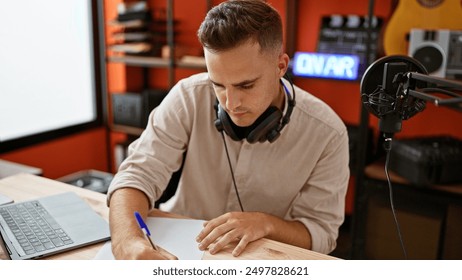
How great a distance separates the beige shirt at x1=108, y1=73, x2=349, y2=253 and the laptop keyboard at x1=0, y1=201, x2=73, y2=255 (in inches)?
8.2

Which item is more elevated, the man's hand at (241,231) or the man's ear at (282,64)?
the man's ear at (282,64)

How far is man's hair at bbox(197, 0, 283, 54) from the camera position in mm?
1138

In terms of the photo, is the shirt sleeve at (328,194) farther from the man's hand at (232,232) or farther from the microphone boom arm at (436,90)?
the microphone boom arm at (436,90)

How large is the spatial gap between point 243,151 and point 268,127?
166mm

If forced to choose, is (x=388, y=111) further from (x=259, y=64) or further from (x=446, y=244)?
(x=446, y=244)

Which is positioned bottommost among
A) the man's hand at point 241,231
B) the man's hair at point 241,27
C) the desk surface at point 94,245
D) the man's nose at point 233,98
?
the desk surface at point 94,245

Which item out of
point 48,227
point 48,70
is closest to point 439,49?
point 48,227

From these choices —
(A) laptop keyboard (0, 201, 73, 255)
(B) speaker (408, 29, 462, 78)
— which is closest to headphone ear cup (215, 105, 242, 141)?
(A) laptop keyboard (0, 201, 73, 255)

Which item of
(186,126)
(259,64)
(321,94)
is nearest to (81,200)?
(186,126)

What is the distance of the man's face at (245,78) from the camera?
3.76 feet

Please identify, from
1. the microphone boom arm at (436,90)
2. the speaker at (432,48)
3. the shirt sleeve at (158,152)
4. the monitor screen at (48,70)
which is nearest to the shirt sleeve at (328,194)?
the shirt sleeve at (158,152)

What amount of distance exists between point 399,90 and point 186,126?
715mm

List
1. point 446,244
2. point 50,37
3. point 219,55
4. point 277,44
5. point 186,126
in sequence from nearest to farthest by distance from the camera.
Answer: point 219,55 → point 277,44 → point 186,126 → point 446,244 → point 50,37

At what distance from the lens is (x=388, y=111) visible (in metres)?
0.93
